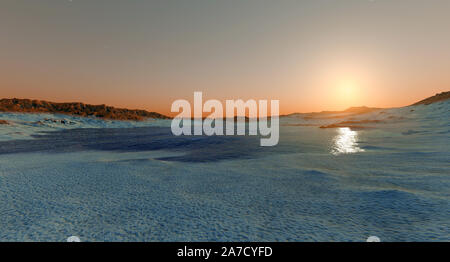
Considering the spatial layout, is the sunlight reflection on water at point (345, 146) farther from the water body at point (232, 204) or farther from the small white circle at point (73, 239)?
the small white circle at point (73, 239)

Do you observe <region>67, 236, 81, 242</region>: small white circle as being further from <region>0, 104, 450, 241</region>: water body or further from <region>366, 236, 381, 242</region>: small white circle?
<region>366, 236, 381, 242</region>: small white circle

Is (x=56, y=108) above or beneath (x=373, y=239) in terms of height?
above

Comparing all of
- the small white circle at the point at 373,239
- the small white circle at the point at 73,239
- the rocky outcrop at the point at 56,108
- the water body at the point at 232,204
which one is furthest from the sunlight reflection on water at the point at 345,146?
the rocky outcrop at the point at 56,108

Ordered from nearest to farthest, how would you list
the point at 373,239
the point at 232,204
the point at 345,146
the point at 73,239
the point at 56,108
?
the point at 373,239 < the point at 73,239 < the point at 232,204 < the point at 345,146 < the point at 56,108

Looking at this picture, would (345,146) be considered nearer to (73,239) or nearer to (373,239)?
(373,239)

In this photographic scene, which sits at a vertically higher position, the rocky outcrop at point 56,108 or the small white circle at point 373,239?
the rocky outcrop at point 56,108

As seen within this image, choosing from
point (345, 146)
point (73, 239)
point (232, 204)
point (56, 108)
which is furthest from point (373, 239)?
point (56, 108)

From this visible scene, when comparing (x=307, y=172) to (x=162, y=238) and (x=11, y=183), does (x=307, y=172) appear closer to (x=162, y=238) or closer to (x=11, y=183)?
(x=162, y=238)

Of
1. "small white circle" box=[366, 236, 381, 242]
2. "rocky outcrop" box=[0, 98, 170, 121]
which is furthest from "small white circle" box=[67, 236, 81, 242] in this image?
"rocky outcrop" box=[0, 98, 170, 121]

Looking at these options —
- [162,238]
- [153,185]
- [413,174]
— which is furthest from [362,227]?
[153,185]

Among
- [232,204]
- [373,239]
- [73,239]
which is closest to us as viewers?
[373,239]

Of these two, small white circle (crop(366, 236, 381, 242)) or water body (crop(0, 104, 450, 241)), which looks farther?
water body (crop(0, 104, 450, 241))

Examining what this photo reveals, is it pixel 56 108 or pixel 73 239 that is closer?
pixel 73 239
